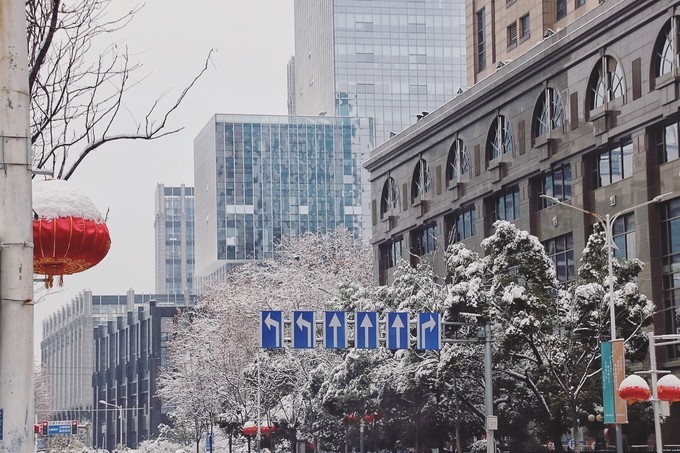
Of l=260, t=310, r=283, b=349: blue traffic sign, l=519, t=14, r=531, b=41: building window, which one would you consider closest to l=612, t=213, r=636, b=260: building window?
l=260, t=310, r=283, b=349: blue traffic sign

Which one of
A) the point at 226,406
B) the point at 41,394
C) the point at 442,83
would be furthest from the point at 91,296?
the point at 226,406

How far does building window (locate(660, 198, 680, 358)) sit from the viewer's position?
4903 cm

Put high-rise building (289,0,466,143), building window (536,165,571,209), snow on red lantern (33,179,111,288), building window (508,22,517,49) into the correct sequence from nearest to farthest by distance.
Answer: snow on red lantern (33,179,111,288)
building window (536,165,571,209)
building window (508,22,517,49)
high-rise building (289,0,466,143)

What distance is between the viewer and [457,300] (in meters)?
44.0

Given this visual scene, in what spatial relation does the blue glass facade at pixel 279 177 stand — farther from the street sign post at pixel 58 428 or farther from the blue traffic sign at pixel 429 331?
the blue traffic sign at pixel 429 331

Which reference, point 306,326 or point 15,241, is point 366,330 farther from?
point 15,241

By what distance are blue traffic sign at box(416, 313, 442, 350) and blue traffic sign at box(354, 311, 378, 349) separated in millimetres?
1538

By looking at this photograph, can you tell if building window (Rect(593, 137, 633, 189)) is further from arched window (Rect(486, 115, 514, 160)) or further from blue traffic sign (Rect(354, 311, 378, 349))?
blue traffic sign (Rect(354, 311, 378, 349))

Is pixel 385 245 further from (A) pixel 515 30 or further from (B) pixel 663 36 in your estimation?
(B) pixel 663 36

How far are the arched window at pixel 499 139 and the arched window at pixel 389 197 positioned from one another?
1428cm

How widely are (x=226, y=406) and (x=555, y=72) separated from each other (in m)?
40.5

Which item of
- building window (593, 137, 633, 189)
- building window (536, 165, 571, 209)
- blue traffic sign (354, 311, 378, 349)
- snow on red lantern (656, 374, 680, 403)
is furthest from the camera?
building window (536, 165, 571, 209)

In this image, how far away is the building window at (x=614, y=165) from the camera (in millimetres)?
53250

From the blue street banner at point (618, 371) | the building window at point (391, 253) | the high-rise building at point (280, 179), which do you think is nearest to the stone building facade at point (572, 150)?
the building window at point (391, 253)
